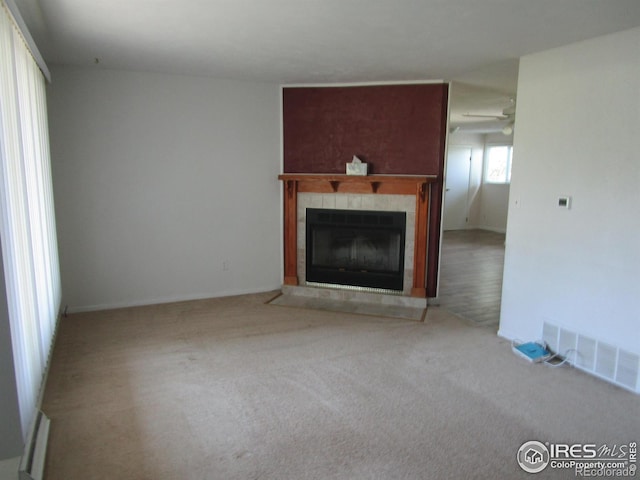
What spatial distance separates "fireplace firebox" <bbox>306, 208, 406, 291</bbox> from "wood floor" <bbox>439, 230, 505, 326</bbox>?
30.6 inches

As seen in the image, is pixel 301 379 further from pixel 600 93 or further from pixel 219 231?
pixel 600 93

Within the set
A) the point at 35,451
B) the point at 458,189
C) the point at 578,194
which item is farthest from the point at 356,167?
the point at 458,189

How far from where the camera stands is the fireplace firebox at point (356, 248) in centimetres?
485

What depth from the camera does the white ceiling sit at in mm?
2512

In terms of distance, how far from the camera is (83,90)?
418cm

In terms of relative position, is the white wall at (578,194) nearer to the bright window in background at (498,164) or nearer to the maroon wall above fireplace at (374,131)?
the maroon wall above fireplace at (374,131)

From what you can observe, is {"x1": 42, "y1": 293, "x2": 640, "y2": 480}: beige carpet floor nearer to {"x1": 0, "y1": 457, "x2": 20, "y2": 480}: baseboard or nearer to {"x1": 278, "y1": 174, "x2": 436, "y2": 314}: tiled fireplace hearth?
{"x1": 0, "y1": 457, "x2": 20, "y2": 480}: baseboard

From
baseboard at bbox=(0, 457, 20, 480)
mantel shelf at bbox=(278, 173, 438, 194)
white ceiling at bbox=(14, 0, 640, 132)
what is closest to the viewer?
baseboard at bbox=(0, 457, 20, 480)

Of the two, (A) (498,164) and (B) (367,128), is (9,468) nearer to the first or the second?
(B) (367,128)

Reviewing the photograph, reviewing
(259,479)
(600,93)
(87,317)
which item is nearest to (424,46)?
(600,93)

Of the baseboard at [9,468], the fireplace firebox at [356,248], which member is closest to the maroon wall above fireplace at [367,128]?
the fireplace firebox at [356,248]

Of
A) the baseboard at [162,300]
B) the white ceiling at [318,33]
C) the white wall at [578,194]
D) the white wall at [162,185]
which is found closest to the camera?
the white ceiling at [318,33]

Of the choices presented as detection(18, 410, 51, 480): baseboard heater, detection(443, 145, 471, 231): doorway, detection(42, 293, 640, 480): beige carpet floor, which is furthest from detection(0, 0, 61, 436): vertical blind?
detection(443, 145, 471, 231): doorway

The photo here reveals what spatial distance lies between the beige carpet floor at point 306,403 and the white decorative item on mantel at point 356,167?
1752 millimetres
